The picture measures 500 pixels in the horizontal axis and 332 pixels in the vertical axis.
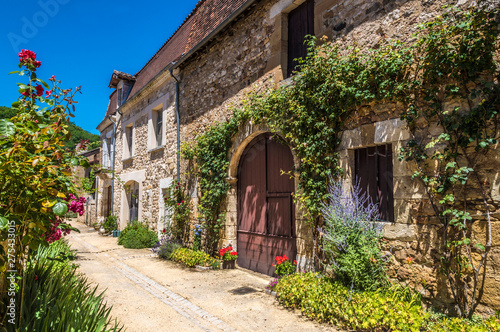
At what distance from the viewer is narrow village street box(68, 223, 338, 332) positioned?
3751mm

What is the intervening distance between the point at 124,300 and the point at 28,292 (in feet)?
6.43

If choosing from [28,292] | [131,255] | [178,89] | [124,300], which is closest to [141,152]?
[178,89]

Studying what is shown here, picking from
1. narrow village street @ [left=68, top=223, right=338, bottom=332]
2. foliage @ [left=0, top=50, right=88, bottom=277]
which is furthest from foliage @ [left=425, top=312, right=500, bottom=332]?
foliage @ [left=0, top=50, right=88, bottom=277]

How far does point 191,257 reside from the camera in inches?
270

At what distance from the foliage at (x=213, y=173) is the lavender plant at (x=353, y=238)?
287 centimetres

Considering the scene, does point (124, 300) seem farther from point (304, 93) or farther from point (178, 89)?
point (178, 89)

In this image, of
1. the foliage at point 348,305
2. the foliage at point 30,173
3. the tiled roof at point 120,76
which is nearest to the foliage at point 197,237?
the foliage at point 348,305

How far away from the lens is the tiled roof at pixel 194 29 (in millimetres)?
7449

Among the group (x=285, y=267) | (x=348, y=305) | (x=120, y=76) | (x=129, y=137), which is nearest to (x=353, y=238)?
(x=348, y=305)

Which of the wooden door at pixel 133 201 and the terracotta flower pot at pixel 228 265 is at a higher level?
the wooden door at pixel 133 201

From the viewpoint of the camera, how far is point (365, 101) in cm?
416

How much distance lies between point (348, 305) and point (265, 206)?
276cm

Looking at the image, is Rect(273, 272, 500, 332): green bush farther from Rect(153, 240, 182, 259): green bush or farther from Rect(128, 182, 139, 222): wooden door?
Rect(128, 182, 139, 222): wooden door

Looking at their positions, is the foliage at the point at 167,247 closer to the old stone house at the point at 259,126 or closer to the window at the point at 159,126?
the old stone house at the point at 259,126
